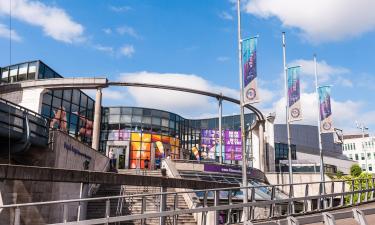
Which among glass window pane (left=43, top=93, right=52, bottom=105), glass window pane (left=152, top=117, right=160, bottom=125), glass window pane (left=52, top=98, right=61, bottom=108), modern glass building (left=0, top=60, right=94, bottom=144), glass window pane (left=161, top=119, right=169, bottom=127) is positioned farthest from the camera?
glass window pane (left=161, top=119, right=169, bottom=127)

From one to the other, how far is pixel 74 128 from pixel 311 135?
8255 centimetres

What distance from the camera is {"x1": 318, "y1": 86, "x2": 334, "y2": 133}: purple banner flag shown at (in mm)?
29250

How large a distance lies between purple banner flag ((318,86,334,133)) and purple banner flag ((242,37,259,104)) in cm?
1198

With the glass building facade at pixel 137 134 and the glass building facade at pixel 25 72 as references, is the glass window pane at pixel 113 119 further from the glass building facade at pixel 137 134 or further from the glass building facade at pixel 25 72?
the glass building facade at pixel 25 72

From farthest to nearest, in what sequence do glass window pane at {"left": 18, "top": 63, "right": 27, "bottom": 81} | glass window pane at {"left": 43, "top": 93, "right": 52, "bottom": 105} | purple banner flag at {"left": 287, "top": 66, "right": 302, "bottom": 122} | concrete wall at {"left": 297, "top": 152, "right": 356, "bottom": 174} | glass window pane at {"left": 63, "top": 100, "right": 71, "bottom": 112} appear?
concrete wall at {"left": 297, "top": 152, "right": 356, "bottom": 174}, glass window pane at {"left": 18, "top": 63, "right": 27, "bottom": 81}, glass window pane at {"left": 63, "top": 100, "right": 71, "bottom": 112}, glass window pane at {"left": 43, "top": 93, "right": 52, "bottom": 105}, purple banner flag at {"left": 287, "top": 66, "right": 302, "bottom": 122}

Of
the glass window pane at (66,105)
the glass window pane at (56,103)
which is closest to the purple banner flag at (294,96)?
the glass window pane at (56,103)

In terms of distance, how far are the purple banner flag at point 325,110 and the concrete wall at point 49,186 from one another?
1755 centimetres

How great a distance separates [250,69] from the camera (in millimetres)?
19875

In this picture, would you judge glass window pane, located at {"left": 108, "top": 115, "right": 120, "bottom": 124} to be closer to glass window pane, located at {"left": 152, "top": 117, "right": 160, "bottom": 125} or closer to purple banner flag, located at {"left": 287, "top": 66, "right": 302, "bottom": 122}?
glass window pane, located at {"left": 152, "top": 117, "right": 160, "bottom": 125}

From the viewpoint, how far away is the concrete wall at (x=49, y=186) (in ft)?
53.6

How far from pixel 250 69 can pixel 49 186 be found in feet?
38.3

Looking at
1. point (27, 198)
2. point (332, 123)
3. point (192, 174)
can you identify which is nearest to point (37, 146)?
point (27, 198)

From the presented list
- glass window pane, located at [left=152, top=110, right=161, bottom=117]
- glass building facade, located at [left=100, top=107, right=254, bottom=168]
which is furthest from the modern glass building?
glass window pane, located at [left=152, top=110, right=161, bottom=117]

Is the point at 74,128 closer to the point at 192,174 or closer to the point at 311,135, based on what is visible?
the point at 192,174
